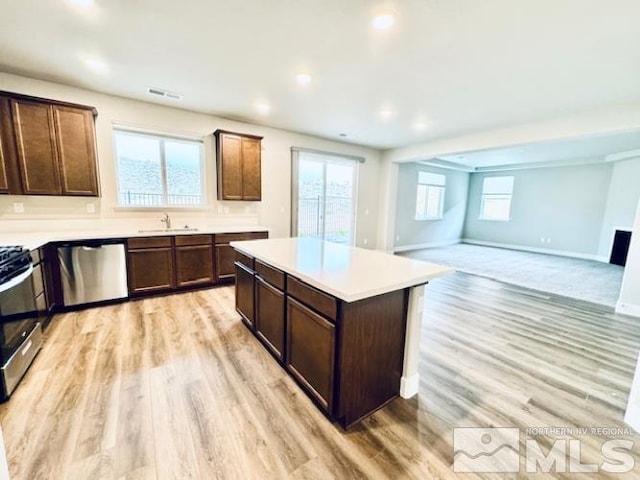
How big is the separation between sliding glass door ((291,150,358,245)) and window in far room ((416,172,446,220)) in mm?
2689

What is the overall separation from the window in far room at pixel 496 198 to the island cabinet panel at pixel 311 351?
9.34m

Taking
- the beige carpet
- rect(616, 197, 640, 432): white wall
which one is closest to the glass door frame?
the beige carpet

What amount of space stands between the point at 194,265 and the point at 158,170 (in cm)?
155

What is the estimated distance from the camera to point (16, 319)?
2016mm

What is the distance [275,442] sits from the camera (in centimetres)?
154

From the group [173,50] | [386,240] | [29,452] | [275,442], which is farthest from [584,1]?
[386,240]

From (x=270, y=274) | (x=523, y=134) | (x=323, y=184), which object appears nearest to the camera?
(x=270, y=274)

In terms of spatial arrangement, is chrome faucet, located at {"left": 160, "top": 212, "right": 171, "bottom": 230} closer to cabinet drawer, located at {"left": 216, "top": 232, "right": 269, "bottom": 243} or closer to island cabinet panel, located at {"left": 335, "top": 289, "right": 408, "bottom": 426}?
cabinet drawer, located at {"left": 216, "top": 232, "right": 269, "bottom": 243}

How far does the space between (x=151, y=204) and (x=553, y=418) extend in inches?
194

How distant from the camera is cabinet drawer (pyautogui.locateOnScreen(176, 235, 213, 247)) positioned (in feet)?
12.4

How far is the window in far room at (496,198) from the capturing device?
8.78m

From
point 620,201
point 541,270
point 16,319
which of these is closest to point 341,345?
point 16,319

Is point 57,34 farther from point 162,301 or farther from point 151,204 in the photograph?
point 162,301

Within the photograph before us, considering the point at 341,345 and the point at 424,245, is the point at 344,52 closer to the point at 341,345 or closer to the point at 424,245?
the point at 341,345
